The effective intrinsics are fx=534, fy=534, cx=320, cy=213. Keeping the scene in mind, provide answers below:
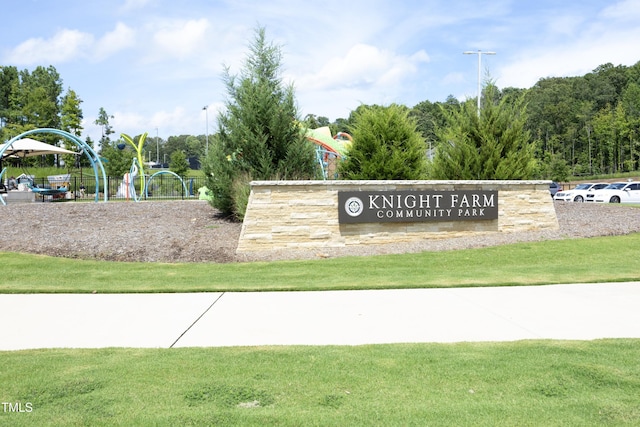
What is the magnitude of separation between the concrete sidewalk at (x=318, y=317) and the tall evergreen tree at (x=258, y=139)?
726cm

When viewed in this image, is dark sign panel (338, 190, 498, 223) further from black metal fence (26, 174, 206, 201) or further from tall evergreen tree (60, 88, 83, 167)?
tall evergreen tree (60, 88, 83, 167)

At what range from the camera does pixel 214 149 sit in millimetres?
15500

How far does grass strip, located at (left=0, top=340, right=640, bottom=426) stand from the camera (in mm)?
3402

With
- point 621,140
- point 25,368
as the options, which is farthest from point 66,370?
point 621,140

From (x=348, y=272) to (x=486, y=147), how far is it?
8.95m

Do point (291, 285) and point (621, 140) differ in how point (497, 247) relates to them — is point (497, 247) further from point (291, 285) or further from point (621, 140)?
point (621, 140)

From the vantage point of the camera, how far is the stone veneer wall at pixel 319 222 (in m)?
12.6

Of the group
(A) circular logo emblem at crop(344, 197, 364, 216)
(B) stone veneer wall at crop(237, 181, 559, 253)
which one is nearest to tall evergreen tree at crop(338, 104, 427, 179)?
(B) stone veneer wall at crop(237, 181, 559, 253)

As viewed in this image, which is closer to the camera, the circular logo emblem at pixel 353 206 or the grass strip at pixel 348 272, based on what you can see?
the grass strip at pixel 348 272

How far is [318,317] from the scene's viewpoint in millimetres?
6406

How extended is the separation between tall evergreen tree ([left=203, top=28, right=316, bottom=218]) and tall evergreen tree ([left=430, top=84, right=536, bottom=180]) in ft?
15.3

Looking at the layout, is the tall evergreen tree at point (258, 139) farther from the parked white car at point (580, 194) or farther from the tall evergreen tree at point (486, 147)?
the parked white car at point (580, 194)

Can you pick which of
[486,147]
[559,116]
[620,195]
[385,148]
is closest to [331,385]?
[385,148]

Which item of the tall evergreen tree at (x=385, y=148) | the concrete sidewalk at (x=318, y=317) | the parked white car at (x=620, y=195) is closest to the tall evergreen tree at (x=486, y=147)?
the tall evergreen tree at (x=385, y=148)
